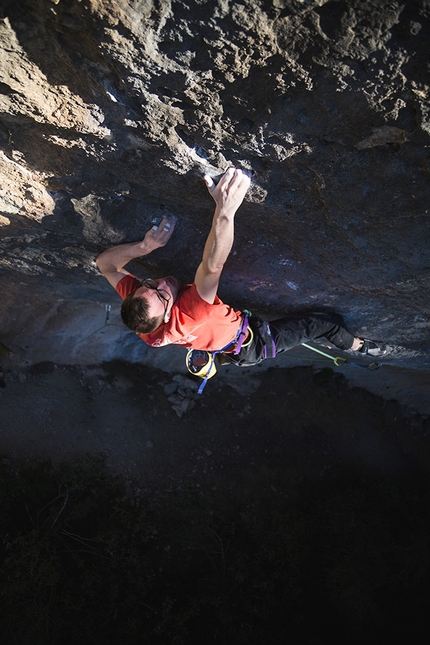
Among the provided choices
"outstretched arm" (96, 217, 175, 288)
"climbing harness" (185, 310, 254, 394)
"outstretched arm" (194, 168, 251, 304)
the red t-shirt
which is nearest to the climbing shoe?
"climbing harness" (185, 310, 254, 394)

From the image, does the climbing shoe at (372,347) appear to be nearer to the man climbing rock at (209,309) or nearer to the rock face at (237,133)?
the man climbing rock at (209,309)

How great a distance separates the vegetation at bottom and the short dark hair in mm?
3655

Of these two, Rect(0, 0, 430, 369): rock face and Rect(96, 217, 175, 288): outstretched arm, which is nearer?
Rect(0, 0, 430, 369): rock face

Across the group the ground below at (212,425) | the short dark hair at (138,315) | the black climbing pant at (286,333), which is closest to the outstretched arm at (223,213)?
the short dark hair at (138,315)

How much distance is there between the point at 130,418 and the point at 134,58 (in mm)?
5801

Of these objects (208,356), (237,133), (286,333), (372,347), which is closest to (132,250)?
(208,356)

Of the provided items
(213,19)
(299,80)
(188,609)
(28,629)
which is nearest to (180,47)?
(213,19)

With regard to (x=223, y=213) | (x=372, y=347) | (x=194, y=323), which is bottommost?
(x=372, y=347)

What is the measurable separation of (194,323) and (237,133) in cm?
142

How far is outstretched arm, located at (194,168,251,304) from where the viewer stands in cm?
244

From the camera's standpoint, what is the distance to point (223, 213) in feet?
8.19

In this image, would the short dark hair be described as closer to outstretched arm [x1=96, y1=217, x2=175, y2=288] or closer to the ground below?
outstretched arm [x1=96, y1=217, x2=175, y2=288]

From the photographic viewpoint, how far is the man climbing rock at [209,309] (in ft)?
8.34

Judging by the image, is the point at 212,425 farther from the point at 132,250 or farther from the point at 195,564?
the point at 132,250
